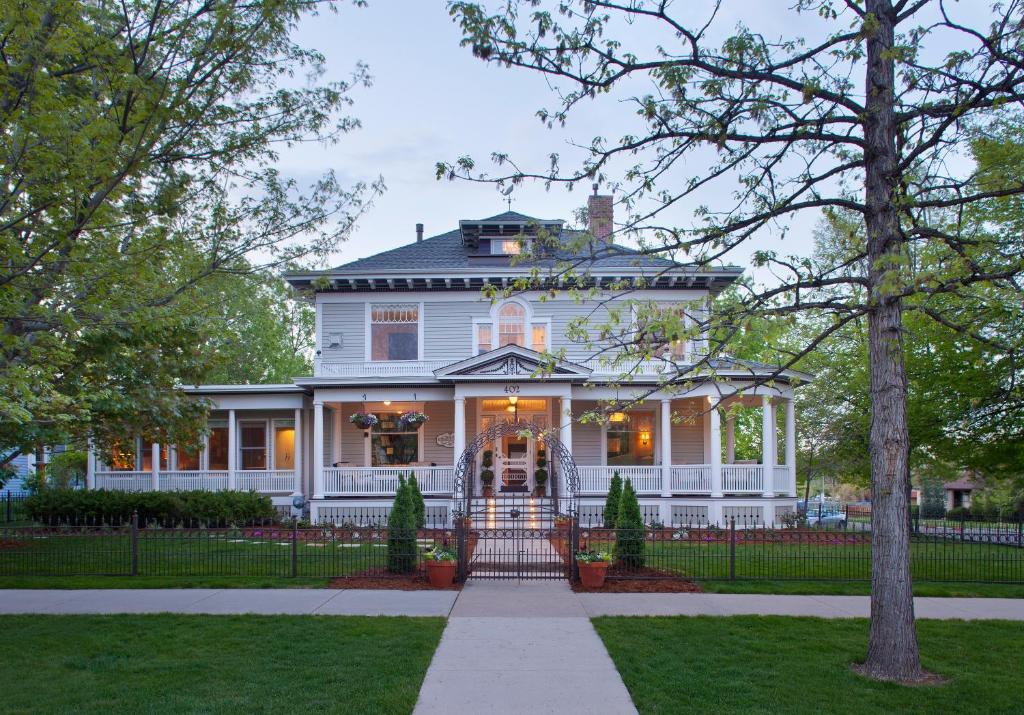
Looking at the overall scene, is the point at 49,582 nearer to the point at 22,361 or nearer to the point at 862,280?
the point at 22,361

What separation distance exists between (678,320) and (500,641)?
4.49 m

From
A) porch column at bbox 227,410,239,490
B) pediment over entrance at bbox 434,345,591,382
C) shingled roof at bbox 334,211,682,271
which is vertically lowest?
porch column at bbox 227,410,239,490

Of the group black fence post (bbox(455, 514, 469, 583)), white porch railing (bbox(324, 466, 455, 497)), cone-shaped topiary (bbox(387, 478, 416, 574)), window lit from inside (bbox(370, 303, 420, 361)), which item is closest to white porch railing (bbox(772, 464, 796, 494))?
white porch railing (bbox(324, 466, 455, 497))

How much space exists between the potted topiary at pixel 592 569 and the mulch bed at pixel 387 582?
6.85 feet

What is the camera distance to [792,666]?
7.84 metres

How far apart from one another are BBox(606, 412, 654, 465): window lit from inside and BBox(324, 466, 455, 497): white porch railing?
5425 millimetres

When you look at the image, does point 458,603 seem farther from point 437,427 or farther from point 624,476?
point 437,427

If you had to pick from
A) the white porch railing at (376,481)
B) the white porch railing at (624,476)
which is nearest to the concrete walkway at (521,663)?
the white porch railing at (624,476)

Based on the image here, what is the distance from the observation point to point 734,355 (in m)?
9.26

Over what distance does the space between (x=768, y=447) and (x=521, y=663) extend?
1511 centimetres

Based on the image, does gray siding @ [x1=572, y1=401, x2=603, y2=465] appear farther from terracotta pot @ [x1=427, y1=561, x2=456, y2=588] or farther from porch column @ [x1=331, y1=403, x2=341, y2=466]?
terracotta pot @ [x1=427, y1=561, x2=456, y2=588]

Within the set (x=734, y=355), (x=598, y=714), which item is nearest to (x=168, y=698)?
(x=598, y=714)

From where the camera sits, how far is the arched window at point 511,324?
76.4ft

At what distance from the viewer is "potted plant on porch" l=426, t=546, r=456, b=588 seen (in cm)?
1237
